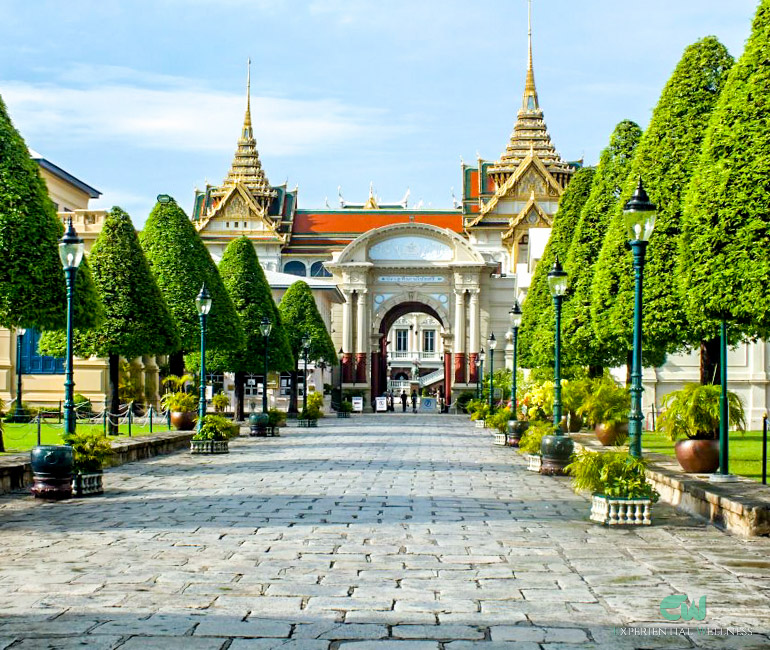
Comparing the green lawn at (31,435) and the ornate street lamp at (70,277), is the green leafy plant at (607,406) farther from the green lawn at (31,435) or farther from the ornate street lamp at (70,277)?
the ornate street lamp at (70,277)

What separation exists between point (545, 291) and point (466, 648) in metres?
30.0

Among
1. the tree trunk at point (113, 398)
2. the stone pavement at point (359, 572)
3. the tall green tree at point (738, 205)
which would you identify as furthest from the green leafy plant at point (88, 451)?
the tree trunk at point (113, 398)

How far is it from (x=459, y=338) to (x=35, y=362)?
1637 inches

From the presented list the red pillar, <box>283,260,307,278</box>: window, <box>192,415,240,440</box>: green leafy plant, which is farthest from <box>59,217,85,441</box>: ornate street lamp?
<box>283,260,307,278</box>: window

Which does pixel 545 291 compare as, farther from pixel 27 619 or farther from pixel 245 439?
pixel 27 619

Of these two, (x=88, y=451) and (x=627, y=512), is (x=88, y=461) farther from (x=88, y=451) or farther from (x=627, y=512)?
(x=627, y=512)

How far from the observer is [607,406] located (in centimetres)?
2453

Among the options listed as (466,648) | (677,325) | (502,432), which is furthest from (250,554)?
(502,432)

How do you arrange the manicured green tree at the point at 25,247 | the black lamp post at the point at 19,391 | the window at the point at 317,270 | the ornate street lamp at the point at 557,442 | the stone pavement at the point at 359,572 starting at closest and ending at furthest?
the stone pavement at the point at 359,572 → the manicured green tree at the point at 25,247 → the ornate street lamp at the point at 557,442 → the black lamp post at the point at 19,391 → the window at the point at 317,270

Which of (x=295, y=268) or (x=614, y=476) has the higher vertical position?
(x=295, y=268)

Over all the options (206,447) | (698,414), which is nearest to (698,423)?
(698,414)

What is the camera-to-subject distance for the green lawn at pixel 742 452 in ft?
56.7

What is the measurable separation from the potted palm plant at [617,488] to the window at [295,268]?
289ft

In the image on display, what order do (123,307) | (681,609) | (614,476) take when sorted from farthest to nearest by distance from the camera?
(123,307) → (614,476) → (681,609)
